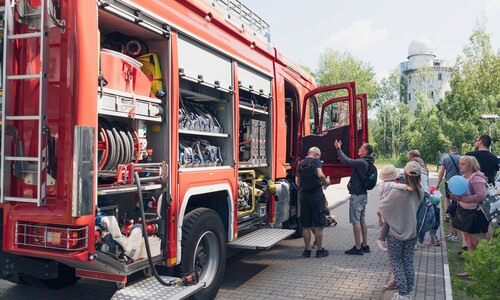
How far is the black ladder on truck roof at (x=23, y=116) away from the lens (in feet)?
10.8

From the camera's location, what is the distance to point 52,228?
3340 mm

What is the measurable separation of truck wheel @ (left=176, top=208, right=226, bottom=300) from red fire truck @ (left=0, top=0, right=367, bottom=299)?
17 millimetres

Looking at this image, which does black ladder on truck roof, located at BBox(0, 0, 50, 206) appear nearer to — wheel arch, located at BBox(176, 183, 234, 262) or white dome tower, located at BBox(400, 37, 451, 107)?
wheel arch, located at BBox(176, 183, 234, 262)

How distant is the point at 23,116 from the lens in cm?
338

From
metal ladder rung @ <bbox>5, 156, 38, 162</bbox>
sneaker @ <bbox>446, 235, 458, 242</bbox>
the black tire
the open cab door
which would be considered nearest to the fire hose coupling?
the black tire

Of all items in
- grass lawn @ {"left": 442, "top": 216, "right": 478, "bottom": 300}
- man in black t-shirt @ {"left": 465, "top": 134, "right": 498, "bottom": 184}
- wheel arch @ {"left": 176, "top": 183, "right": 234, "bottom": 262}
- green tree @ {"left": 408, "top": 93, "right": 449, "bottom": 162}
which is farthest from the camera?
green tree @ {"left": 408, "top": 93, "right": 449, "bottom": 162}

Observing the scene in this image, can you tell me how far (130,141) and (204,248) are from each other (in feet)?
5.40

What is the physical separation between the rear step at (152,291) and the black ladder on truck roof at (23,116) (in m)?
1.11

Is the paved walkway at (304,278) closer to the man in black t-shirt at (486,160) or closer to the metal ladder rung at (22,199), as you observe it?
the man in black t-shirt at (486,160)

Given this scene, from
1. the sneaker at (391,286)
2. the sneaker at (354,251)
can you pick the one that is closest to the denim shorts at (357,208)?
the sneaker at (354,251)

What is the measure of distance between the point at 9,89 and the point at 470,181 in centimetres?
533

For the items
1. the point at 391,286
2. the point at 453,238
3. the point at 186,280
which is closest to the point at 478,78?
the point at 453,238

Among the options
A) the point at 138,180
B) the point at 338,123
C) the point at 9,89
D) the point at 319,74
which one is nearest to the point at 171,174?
the point at 138,180

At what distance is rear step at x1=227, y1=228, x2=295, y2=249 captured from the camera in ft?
18.7
